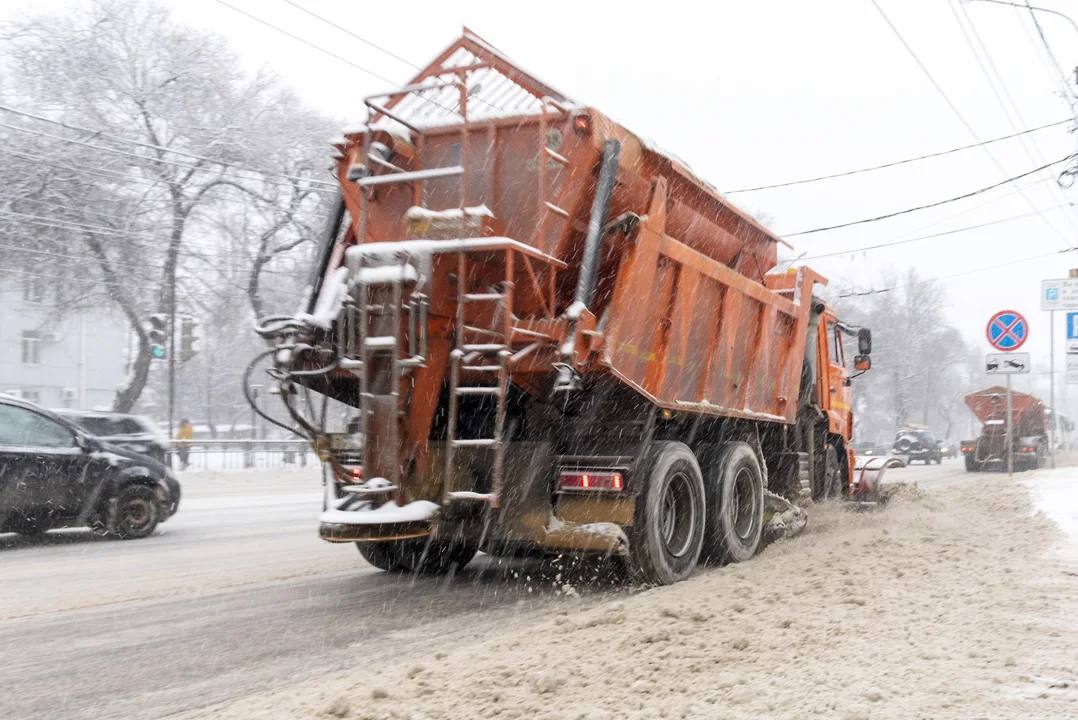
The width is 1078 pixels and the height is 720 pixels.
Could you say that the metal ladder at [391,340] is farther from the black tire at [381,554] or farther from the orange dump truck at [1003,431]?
the orange dump truck at [1003,431]

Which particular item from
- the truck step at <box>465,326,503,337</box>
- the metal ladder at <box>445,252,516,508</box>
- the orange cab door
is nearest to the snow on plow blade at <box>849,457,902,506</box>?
the orange cab door

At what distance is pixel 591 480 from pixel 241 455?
2512cm

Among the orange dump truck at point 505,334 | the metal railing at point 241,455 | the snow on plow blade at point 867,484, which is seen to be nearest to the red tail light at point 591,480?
the orange dump truck at point 505,334

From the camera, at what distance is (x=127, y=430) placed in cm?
1405

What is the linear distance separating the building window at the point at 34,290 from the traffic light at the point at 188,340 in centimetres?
742

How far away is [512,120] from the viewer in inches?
284

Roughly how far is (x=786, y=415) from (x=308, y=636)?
604cm

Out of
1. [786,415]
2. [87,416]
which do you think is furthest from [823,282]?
[87,416]

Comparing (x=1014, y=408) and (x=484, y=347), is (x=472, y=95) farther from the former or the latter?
(x=1014, y=408)

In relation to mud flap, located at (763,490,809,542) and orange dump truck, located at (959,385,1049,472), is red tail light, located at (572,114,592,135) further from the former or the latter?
orange dump truck, located at (959,385,1049,472)

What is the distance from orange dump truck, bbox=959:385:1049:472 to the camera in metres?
32.7

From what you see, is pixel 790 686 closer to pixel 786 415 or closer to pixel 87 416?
pixel 786 415

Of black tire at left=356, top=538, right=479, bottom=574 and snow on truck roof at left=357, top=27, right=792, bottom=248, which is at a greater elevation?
snow on truck roof at left=357, top=27, right=792, bottom=248

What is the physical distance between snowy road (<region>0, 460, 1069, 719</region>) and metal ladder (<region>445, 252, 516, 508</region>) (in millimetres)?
971
